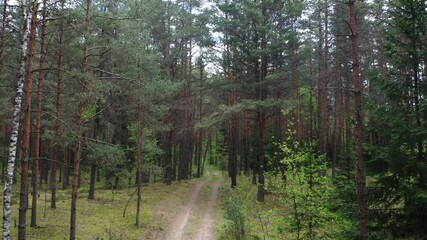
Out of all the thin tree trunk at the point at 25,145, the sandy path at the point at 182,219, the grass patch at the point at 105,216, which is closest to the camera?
the thin tree trunk at the point at 25,145

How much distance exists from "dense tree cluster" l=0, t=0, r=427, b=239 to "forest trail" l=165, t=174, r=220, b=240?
3.35 m

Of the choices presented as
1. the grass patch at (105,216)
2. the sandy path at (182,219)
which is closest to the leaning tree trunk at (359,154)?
the grass patch at (105,216)

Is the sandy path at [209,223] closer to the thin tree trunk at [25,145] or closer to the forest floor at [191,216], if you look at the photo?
the forest floor at [191,216]

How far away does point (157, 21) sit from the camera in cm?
2902

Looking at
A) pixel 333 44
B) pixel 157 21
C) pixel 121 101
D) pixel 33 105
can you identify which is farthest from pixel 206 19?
pixel 33 105

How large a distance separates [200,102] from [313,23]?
13.9 m

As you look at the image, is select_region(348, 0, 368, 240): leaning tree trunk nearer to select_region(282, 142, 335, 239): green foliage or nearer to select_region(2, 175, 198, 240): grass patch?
select_region(282, 142, 335, 239): green foliage

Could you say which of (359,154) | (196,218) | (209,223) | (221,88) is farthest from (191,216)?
(359,154)

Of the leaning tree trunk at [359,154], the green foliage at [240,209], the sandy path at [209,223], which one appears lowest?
the sandy path at [209,223]

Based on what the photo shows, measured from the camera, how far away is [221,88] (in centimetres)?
2412

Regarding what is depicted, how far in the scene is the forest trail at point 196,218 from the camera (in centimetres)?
1675

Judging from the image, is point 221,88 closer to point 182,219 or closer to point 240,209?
point 182,219

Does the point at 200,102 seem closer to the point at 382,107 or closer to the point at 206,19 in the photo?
the point at 206,19

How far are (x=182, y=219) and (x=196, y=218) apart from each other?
878 millimetres
